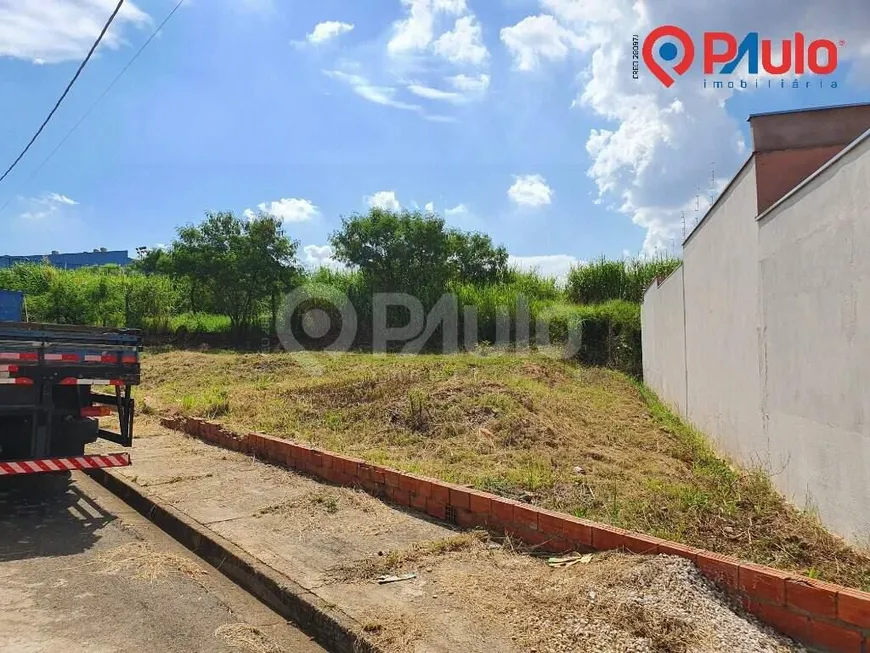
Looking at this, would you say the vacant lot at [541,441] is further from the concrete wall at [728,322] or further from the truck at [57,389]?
the truck at [57,389]

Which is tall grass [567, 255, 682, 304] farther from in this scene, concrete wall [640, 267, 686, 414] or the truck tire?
the truck tire

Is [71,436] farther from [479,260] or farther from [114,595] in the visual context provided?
[479,260]

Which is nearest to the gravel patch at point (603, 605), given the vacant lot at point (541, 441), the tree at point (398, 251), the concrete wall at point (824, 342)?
the vacant lot at point (541, 441)

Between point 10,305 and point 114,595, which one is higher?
point 10,305

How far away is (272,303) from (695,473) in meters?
19.4

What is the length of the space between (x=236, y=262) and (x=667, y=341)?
52.5ft

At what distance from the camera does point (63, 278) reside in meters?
26.3

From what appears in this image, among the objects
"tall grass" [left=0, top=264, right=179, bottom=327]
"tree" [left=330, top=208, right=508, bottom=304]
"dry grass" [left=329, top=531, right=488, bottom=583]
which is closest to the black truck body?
"dry grass" [left=329, top=531, right=488, bottom=583]

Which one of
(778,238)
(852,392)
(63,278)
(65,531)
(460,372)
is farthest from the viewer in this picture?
(63,278)

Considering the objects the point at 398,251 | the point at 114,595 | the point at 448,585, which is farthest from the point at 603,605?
the point at 398,251

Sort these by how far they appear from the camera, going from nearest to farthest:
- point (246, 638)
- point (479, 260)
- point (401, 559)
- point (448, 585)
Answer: point (246, 638)
point (448, 585)
point (401, 559)
point (479, 260)

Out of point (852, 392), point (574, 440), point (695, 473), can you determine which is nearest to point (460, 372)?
point (574, 440)

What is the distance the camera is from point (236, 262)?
22281mm

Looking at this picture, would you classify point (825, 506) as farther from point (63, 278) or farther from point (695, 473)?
point (63, 278)
